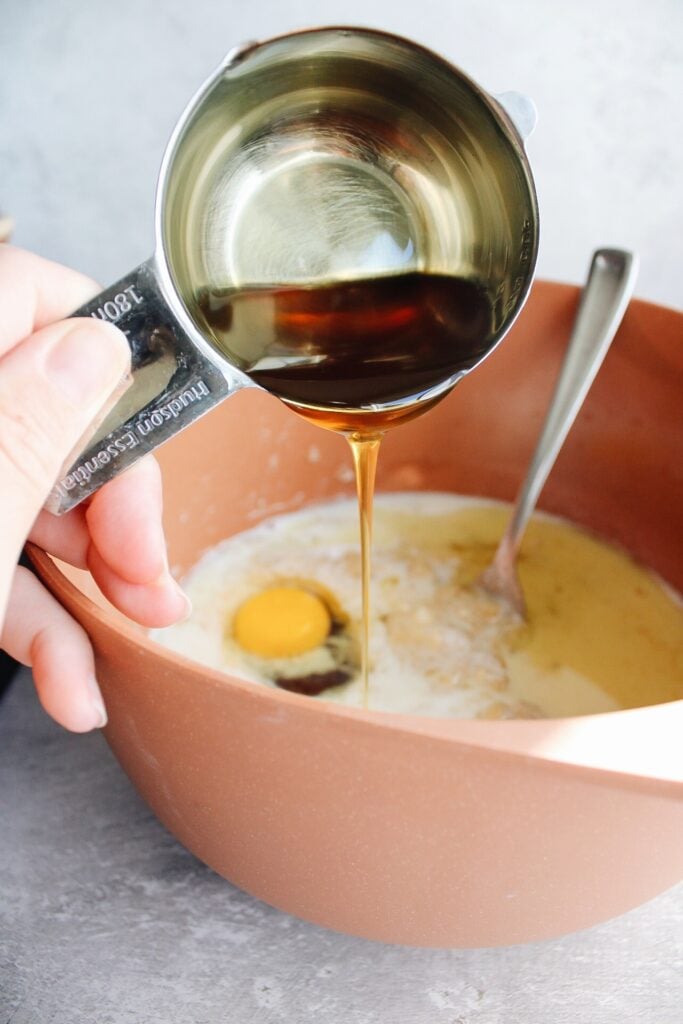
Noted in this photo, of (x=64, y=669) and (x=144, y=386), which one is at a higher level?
(x=144, y=386)

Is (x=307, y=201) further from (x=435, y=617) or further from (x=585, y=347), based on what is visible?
(x=435, y=617)

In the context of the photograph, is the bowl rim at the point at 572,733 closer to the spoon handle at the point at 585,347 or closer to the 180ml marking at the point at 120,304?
the 180ml marking at the point at 120,304

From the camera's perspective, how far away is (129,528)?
71 centimetres

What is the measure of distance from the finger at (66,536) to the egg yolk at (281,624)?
0.26m

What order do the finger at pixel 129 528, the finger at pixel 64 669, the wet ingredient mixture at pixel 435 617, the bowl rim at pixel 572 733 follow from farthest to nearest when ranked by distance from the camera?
the wet ingredient mixture at pixel 435 617
the finger at pixel 129 528
the finger at pixel 64 669
the bowl rim at pixel 572 733

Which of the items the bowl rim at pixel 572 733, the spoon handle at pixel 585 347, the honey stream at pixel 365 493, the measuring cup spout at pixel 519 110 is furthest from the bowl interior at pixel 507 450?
the bowl rim at pixel 572 733

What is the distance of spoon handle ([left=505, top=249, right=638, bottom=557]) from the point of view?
0.95 m

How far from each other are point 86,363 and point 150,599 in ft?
0.77

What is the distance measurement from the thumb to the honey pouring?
7cm

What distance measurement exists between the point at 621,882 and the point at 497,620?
0.46 metres

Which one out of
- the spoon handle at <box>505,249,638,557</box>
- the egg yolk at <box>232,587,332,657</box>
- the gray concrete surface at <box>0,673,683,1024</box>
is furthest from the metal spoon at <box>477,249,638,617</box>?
the gray concrete surface at <box>0,673,683,1024</box>

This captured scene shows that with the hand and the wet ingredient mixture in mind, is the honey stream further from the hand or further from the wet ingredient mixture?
the hand

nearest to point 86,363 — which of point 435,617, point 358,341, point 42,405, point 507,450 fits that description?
point 42,405

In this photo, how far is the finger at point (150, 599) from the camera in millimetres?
732
